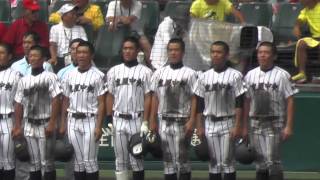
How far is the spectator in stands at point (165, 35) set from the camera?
37.6ft

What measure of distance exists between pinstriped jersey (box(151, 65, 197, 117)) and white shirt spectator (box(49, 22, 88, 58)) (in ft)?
6.38

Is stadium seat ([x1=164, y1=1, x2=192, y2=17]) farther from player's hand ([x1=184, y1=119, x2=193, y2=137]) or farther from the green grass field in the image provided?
player's hand ([x1=184, y1=119, x2=193, y2=137])

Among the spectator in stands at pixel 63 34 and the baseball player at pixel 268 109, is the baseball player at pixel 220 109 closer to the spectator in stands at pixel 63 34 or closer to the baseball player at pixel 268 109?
the baseball player at pixel 268 109

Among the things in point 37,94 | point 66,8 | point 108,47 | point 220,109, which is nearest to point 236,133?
point 220,109

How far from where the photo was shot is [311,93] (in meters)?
11.5

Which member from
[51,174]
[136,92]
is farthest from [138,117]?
[51,174]

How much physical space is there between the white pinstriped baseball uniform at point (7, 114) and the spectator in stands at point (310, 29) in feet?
11.2

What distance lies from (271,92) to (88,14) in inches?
127

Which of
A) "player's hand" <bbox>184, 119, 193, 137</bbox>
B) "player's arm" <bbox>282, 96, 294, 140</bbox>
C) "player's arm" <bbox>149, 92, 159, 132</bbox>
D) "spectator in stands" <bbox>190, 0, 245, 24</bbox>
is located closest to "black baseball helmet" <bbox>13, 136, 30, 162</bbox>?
"player's arm" <bbox>149, 92, 159, 132</bbox>

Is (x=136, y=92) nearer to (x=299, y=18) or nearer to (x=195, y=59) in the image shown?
(x=195, y=59)

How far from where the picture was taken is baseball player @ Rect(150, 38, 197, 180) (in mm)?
10094

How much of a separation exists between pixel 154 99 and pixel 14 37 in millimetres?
2635

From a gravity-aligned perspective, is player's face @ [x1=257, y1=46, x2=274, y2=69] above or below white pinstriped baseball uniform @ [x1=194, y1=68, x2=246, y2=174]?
above

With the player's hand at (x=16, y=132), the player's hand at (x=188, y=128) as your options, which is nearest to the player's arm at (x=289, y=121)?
the player's hand at (x=188, y=128)
